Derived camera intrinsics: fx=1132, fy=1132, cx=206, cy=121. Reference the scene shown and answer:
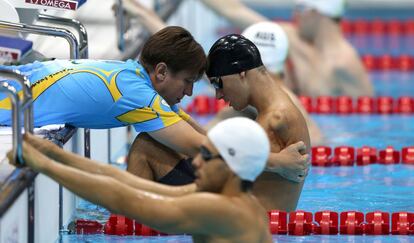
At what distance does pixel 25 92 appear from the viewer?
4160 mm

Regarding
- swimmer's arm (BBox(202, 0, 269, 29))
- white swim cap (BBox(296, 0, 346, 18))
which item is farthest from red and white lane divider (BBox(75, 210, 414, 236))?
white swim cap (BBox(296, 0, 346, 18))

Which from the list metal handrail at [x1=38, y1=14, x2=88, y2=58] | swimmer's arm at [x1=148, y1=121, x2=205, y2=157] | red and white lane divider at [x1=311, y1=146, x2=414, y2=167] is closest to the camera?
swimmer's arm at [x1=148, y1=121, x2=205, y2=157]

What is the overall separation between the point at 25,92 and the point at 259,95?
1197 mm

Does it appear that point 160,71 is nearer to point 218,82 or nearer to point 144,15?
point 218,82

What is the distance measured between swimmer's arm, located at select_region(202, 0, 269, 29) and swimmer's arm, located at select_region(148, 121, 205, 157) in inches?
135

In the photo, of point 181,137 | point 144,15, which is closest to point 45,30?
point 181,137

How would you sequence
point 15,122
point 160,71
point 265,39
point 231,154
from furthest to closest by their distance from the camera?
1. point 265,39
2. point 160,71
3. point 15,122
4. point 231,154

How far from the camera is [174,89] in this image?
495 centimetres

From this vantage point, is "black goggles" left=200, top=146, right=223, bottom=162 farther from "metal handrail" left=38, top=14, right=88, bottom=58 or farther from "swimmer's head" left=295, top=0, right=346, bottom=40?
"swimmer's head" left=295, top=0, right=346, bottom=40

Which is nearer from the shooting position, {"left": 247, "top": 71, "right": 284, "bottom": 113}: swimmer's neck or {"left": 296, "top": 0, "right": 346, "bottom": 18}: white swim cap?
{"left": 247, "top": 71, "right": 284, "bottom": 113}: swimmer's neck

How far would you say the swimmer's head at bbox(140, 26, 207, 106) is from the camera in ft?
15.8

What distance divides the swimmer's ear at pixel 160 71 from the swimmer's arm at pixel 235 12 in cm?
332

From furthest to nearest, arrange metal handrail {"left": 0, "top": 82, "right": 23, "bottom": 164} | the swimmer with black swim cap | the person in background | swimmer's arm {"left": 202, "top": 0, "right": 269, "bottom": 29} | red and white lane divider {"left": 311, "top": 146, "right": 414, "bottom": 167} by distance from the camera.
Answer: the person in background → swimmer's arm {"left": 202, "top": 0, "right": 269, "bottom": 29} → red and white lane divider {"left": 311, "top": 146, "right": 414, "bottom": 167} → the swimmer with black swim cap → metal handrail {"left": 0, "top": 82, "right": 23, "bottom": 164}

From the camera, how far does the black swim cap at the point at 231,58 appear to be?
4.88m
